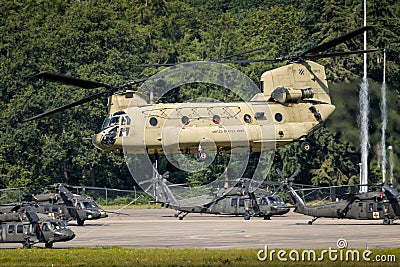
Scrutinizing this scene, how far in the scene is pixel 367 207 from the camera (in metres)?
49.8

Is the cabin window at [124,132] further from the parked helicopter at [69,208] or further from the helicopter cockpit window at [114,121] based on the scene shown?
the parked helicopter at [69,208]

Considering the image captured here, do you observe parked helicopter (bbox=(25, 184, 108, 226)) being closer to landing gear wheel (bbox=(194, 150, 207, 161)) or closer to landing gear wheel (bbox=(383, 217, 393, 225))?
landing gear wheel (bbox=(194, 150, 207, 161))

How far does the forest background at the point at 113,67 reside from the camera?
82.1 metres

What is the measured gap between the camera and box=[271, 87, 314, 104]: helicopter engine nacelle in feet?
167

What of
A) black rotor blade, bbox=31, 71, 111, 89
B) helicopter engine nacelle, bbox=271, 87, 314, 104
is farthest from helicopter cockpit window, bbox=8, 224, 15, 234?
helicopter engine nacelle, bbox=271, 87, 314, 104

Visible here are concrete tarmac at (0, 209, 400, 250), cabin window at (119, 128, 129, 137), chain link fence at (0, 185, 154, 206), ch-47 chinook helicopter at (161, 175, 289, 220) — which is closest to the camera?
concrete tarmac at (0, 209, 400, 250)

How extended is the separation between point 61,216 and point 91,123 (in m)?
34.4

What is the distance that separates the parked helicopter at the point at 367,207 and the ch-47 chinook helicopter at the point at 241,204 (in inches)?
170

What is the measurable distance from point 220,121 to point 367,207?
825 cm

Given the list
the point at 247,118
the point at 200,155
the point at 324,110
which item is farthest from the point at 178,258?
the point at 324,110

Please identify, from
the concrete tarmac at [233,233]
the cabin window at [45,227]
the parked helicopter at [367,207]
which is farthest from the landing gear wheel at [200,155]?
the cabin window at [45,227]

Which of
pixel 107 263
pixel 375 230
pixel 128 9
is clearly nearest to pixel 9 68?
pixel 128 9

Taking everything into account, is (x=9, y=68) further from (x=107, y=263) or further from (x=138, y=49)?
(x=107, y=263)

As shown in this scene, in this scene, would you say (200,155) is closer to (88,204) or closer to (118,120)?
(118,120)
